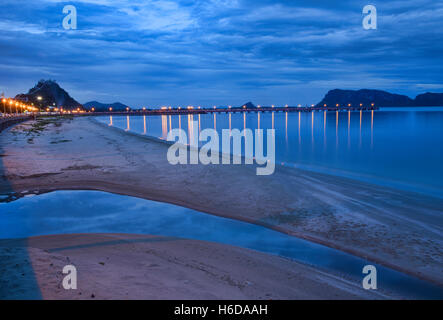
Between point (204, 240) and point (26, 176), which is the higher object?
point (26, 176)

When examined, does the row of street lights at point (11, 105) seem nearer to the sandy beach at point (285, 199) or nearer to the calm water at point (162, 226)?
the sandy beach at point (285, 199)

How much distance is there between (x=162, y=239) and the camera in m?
8.01

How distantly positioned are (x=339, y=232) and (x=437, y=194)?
9.91m

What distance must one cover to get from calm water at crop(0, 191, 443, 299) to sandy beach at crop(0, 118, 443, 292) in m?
0.47

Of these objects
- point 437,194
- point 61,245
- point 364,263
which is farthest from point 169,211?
point 437,194

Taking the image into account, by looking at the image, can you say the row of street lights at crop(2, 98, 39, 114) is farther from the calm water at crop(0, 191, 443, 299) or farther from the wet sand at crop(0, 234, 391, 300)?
the wet sand at crop(0, 234, 391, 300)

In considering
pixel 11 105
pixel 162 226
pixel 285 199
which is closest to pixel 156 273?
pixel 162 226

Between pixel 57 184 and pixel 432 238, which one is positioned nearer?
pixel 432 238

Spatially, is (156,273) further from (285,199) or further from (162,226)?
(285,199)

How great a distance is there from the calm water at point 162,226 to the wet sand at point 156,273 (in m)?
0.68

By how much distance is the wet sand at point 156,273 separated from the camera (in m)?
4.80

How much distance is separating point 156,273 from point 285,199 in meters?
7.20

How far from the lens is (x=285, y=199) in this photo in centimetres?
1179

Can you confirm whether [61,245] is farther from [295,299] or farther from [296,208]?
[296,208]
